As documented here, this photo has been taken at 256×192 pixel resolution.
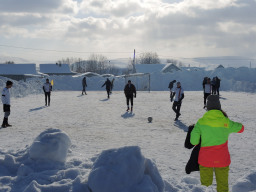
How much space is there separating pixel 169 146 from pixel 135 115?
6.07 m

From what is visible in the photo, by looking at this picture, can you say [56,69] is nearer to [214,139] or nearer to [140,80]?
[140,80]

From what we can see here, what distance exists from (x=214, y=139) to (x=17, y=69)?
60309 mm

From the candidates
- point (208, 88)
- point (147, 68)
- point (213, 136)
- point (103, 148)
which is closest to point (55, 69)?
point (147, 68)

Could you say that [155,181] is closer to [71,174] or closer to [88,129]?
[71,174]

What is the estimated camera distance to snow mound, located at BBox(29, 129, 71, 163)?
207 inches

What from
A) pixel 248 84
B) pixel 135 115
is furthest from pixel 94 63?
pixel 135 115

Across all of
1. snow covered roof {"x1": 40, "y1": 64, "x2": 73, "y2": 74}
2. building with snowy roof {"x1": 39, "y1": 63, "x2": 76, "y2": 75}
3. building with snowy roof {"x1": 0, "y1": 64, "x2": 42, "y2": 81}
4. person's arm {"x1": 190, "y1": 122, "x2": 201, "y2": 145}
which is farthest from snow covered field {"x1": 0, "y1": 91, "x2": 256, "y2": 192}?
snow covered roof {"x1": 40, "y1": 64, "x2": 73, "y2": 74}

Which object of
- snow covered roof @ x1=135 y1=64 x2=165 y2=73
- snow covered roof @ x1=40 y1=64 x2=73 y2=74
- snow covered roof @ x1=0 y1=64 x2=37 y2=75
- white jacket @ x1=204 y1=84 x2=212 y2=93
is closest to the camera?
white jacket @ x1=204 y1=84 x2=212 y2=93

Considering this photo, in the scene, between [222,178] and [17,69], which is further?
[17,69]

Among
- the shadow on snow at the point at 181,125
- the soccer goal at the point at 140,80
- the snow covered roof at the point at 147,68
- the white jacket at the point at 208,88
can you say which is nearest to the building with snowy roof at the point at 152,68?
the snow covered roof at the point at 147,68

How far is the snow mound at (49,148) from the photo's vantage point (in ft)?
17.3

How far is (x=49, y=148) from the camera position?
209 inches

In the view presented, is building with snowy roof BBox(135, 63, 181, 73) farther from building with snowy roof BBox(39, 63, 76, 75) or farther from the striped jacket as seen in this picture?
the striped jacket

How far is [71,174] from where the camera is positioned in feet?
15.5
